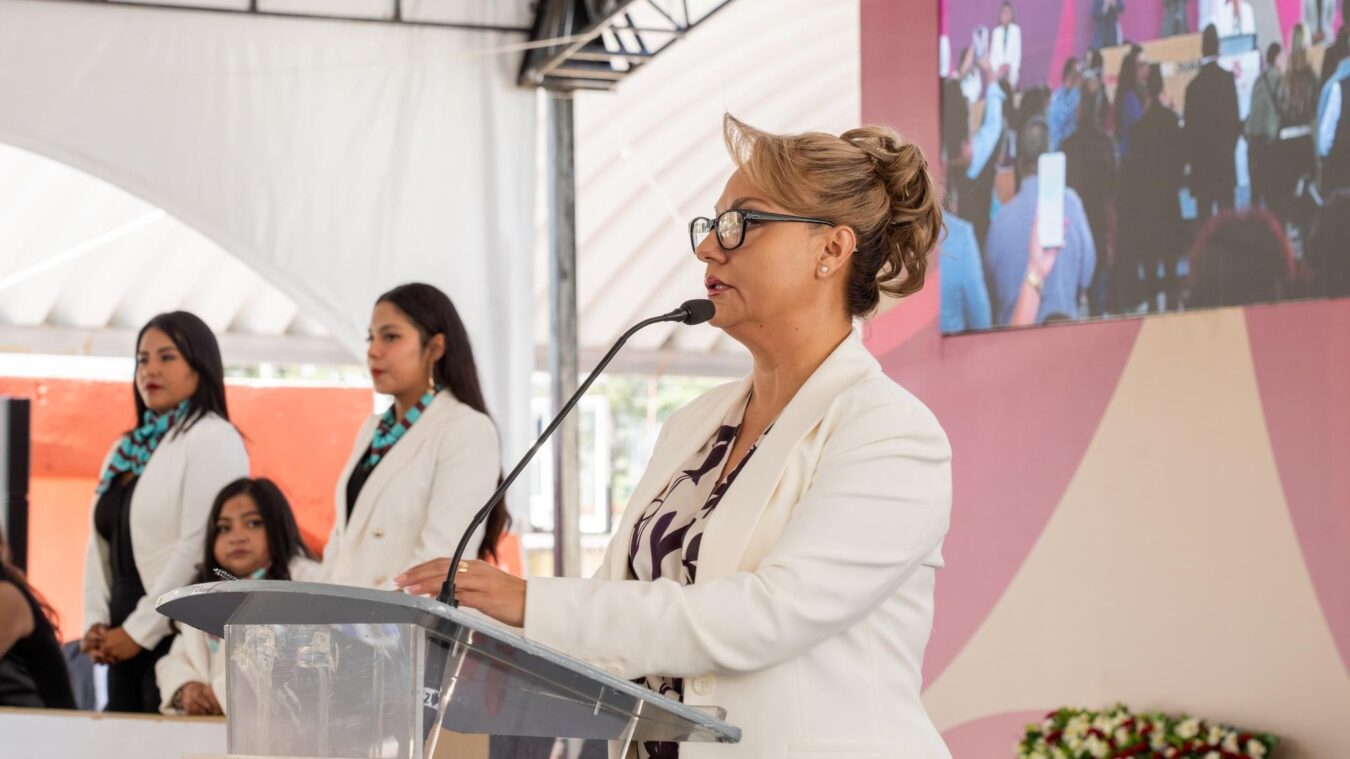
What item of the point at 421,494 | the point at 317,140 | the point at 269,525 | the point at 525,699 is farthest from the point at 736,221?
the point at 317,140

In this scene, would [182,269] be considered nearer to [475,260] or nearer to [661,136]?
[661,136]

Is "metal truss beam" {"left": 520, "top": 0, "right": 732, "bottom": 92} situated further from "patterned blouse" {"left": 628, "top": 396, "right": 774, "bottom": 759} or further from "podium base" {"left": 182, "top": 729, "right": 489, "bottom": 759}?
"podium base" {"left": 182, "top": 729, "right": 489, "bottom": 759}

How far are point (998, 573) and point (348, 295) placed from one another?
2828mm

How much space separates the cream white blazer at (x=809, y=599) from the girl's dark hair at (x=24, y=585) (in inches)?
167

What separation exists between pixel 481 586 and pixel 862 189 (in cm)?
68

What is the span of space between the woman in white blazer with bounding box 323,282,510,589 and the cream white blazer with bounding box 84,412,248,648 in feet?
2.11

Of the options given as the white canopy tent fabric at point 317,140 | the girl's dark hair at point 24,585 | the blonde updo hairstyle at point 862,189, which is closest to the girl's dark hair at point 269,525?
the girl's dark hair at point 24,585

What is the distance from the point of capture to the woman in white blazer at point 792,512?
5.06 feet

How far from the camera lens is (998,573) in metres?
4.23

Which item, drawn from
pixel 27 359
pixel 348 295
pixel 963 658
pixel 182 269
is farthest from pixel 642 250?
pixel 963 658

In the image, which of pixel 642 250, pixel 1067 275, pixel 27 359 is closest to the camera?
pixel 1067 275

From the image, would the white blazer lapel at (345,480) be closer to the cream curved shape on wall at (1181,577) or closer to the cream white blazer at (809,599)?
the cream curved shape on wall at (1181,577)

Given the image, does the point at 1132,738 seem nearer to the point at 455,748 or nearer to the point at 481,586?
the point at 481,586

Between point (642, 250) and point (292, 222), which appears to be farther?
point (642, 250)
